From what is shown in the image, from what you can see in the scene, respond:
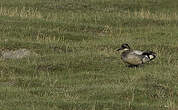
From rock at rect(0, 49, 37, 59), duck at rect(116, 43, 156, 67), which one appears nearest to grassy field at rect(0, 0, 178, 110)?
duck at rect(116, 43, 156, 67)

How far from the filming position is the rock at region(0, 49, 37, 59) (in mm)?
25297

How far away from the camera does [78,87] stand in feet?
60.1

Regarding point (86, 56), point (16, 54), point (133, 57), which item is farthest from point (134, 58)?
point (16, 54)

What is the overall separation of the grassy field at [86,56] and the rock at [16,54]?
502 mm

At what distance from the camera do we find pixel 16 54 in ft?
84.6

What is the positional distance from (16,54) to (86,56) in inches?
125

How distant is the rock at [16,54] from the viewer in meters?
25.3

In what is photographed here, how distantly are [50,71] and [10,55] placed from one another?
13.9ft

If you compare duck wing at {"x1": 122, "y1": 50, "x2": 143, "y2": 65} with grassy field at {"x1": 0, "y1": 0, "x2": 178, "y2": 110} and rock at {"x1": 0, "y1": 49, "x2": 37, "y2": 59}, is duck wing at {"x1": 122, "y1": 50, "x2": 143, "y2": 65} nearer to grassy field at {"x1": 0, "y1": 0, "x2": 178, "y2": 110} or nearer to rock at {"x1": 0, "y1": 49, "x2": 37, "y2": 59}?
grassy field at {"x1": 0, "y1": 0, "x2": 178, "y2": 110}

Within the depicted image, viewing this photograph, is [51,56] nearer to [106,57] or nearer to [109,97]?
[106,57]

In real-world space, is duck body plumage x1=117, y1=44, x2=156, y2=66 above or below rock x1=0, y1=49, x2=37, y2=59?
above

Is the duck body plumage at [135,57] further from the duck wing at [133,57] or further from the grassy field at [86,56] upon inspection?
the grassy field at [86,56]

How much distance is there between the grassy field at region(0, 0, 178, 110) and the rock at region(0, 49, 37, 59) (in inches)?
19.7

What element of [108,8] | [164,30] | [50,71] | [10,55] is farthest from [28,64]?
[108,8]
